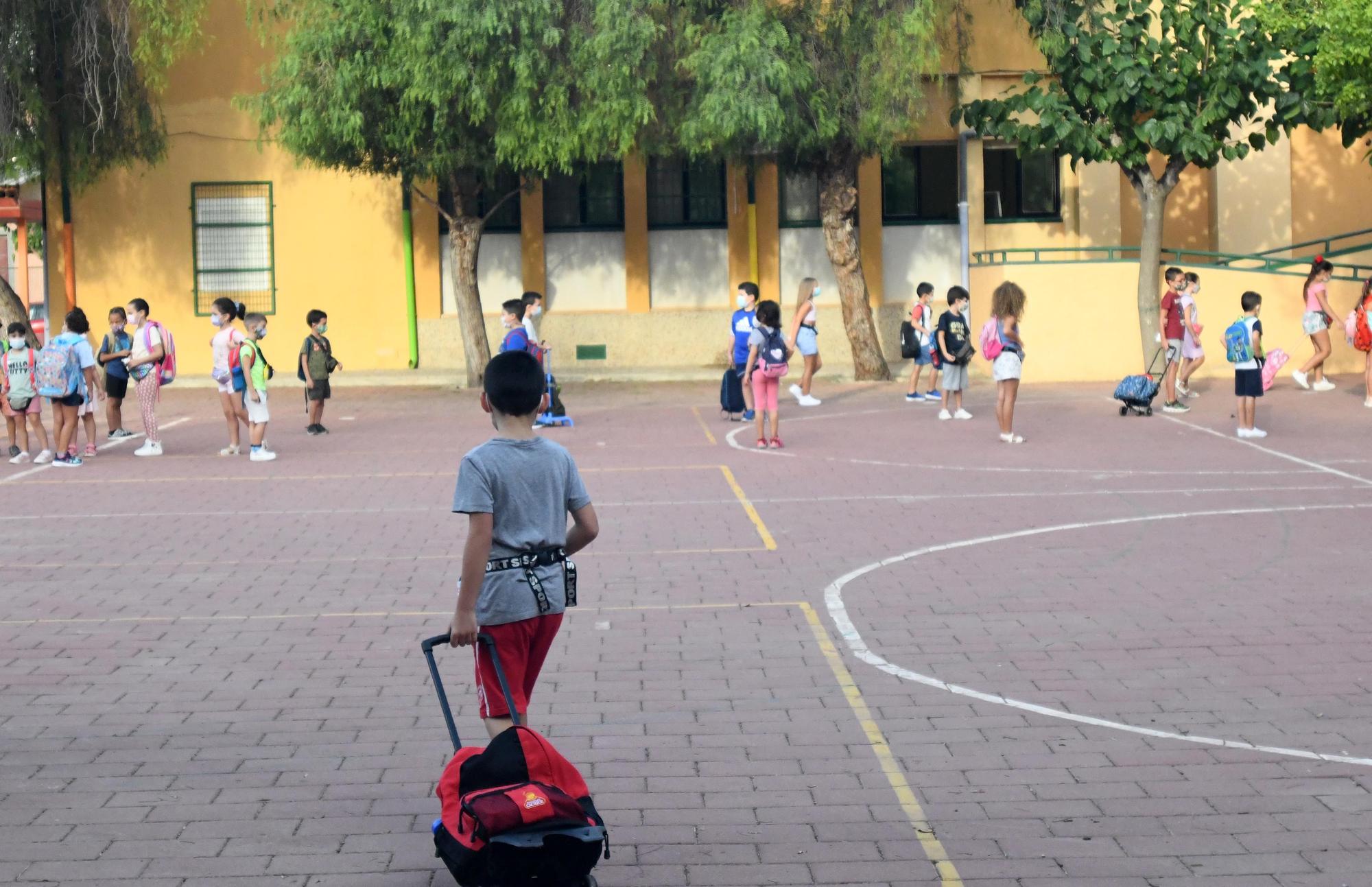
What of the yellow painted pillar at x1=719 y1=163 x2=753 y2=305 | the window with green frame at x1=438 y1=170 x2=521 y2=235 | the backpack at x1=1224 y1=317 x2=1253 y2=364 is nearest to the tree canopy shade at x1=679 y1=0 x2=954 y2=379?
the yellow painted pillar at x1=719 y1=163 x2=753 y2=305

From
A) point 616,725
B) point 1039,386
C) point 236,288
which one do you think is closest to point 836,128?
point 1039,386

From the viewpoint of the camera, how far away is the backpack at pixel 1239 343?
16297 mm

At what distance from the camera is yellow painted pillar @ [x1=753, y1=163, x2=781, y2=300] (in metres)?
28.4

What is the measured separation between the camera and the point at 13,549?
11758mm

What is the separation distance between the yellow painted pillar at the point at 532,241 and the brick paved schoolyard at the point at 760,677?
13452mm

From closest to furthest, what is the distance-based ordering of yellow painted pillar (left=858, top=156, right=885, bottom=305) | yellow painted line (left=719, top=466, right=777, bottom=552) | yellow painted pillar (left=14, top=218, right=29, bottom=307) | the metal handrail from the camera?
yellow painted line (left=719, top=466, right=777, bottom=552) → the metal handrail → yellow painted pillar (left=858, top=156, right=885, bottom=305) → yellow painted pillar (left=14, top=218, right=29, bottom=307)

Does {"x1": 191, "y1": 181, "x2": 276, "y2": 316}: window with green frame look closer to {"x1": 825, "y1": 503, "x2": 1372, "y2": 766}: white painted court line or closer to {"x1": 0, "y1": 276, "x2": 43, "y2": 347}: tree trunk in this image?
{"x1": 0, "y1": 276, "x2": 43, "y2": 347}: tree trunk

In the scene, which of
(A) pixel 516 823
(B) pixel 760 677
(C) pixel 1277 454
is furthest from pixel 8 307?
(A) pixel 516 823

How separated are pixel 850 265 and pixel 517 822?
21.0m

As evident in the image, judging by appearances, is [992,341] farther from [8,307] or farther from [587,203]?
[8,307]

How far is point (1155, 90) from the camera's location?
21469mm

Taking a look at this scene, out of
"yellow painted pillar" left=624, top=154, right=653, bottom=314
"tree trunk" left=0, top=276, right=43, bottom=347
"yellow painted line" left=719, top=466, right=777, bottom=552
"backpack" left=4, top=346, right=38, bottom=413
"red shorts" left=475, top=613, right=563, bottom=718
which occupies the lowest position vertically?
"yellow painted line" left=719, top=466, right=777, bottom=552

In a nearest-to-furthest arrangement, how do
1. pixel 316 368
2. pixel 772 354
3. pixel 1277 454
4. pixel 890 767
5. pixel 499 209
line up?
pixel 890 767 → pixel 1277 454 → pixel 772 354 → pixel 316 368 → pixel 499 209

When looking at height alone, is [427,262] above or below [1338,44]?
below
